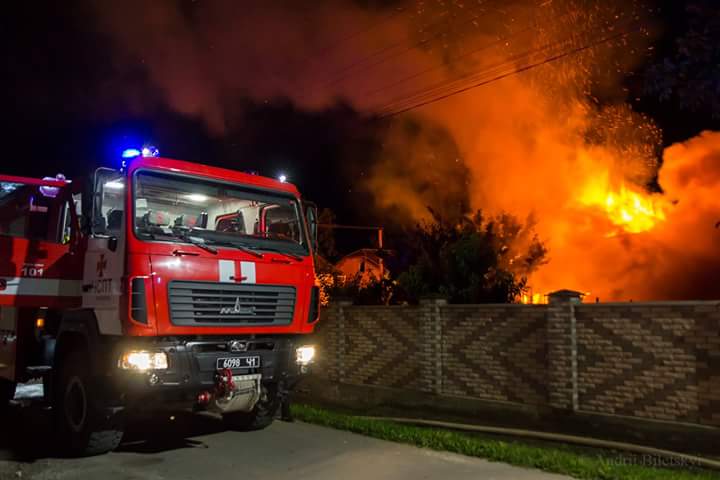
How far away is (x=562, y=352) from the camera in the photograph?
27.4 ft

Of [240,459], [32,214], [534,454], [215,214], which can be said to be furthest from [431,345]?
[32,214]

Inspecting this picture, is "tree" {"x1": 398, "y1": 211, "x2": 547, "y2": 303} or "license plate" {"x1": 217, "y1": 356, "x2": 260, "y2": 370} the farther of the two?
"tree" {"x1": 398, "y1": 211, "x2": 547, "y2": 303}

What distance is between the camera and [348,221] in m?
38.8

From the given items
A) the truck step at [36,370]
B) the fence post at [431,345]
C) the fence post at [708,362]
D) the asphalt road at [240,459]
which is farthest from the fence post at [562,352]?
the truck step at [36,370]

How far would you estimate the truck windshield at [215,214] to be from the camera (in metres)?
6.34

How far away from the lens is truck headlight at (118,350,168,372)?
5.89 meters

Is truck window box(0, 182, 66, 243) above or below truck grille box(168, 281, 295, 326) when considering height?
above

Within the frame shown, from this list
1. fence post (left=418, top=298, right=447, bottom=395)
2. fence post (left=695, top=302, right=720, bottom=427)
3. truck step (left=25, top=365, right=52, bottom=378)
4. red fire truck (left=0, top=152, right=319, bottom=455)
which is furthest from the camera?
fence post (left=418, top=298, right=447, bottom=395)

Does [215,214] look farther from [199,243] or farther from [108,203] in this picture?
[108,203]

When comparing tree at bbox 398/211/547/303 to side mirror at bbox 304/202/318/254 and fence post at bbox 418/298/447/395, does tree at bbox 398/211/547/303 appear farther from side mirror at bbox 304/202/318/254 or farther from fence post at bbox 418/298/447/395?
side mirror at bbox 304/202/318/254

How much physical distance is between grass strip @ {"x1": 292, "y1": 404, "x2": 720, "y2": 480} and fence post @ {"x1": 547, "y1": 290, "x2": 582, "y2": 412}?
4.48 ft

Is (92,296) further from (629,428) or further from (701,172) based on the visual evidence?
(701,172)

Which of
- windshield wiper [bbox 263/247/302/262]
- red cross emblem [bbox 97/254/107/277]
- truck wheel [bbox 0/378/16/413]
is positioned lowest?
truck wheel [bbox 0/378/16/413]

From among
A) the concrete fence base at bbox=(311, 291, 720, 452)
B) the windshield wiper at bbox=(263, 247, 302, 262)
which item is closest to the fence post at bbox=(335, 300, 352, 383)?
the concrete fence base at bbox=(311, 291, 720, 452)
